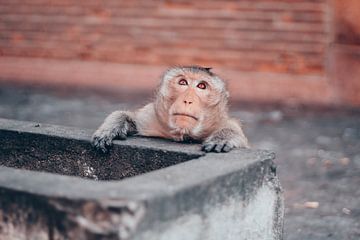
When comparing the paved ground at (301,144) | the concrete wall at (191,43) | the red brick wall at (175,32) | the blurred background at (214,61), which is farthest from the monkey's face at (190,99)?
the red brick wall at (175,32)

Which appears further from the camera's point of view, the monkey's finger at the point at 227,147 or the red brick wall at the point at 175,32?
the red brick wall at the point at 175,32

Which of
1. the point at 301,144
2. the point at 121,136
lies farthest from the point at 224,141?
the point at 301,144

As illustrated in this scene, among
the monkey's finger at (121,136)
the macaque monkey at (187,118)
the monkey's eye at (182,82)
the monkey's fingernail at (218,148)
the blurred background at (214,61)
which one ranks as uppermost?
the blurred background at (214,61)

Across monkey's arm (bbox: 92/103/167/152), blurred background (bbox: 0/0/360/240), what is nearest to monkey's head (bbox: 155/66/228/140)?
monkey's arm (bbox: 92/103/167/152)

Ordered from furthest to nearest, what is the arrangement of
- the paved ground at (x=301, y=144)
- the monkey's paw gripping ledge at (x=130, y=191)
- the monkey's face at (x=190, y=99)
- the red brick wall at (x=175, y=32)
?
the red brick wall at (x=175, y=32) < the paved ground at (x=301, y=144) < the monkey's face at (x=190, y=99) < the monkey's paw gripping ledge at (x=130, y=191)

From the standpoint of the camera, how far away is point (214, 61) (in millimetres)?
10750

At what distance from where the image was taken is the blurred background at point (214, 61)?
932 centimetres

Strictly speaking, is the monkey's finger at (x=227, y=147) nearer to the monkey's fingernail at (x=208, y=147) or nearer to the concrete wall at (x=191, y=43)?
the monkey's fingernail at (x=208, y=147)

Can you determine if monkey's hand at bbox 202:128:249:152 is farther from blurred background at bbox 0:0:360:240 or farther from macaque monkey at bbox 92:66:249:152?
blurred background at bbox 0:0:360:240

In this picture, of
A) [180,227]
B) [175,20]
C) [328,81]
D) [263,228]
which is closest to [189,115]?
[263,228]

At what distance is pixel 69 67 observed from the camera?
1177 centimetres

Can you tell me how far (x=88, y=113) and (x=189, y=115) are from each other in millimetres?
5796

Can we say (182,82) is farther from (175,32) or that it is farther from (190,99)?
(175,32)

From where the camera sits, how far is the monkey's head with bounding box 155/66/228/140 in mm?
4648
